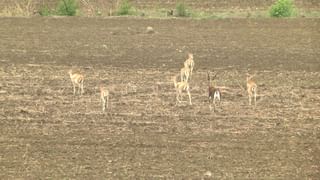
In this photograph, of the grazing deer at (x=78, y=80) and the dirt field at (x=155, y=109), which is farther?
the grazing deer at (x=78, y=80)

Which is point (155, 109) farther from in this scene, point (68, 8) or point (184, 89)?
point (68, 8)

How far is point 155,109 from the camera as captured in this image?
1820 cm

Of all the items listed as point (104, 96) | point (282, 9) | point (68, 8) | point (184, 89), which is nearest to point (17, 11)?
point (68, 8)

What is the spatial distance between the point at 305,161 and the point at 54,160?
183 inches

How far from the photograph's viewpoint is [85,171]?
1352 cm

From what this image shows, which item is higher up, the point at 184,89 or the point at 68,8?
the point at 68,8

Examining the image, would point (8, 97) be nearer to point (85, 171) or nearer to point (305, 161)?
point (85, 171)

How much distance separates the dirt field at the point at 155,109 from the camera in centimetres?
1400

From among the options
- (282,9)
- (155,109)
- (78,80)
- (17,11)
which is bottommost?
(155,109)

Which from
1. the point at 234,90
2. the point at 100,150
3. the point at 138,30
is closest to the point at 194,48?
the point at 138,30

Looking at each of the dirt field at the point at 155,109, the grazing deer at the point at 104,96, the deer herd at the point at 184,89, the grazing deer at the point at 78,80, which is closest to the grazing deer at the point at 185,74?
the deer herd at the point at 184,89

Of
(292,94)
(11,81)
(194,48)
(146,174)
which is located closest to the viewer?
(146,174)

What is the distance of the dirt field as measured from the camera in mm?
14000

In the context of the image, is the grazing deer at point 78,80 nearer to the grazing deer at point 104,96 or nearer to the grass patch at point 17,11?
the grazing deer at point 104,96
